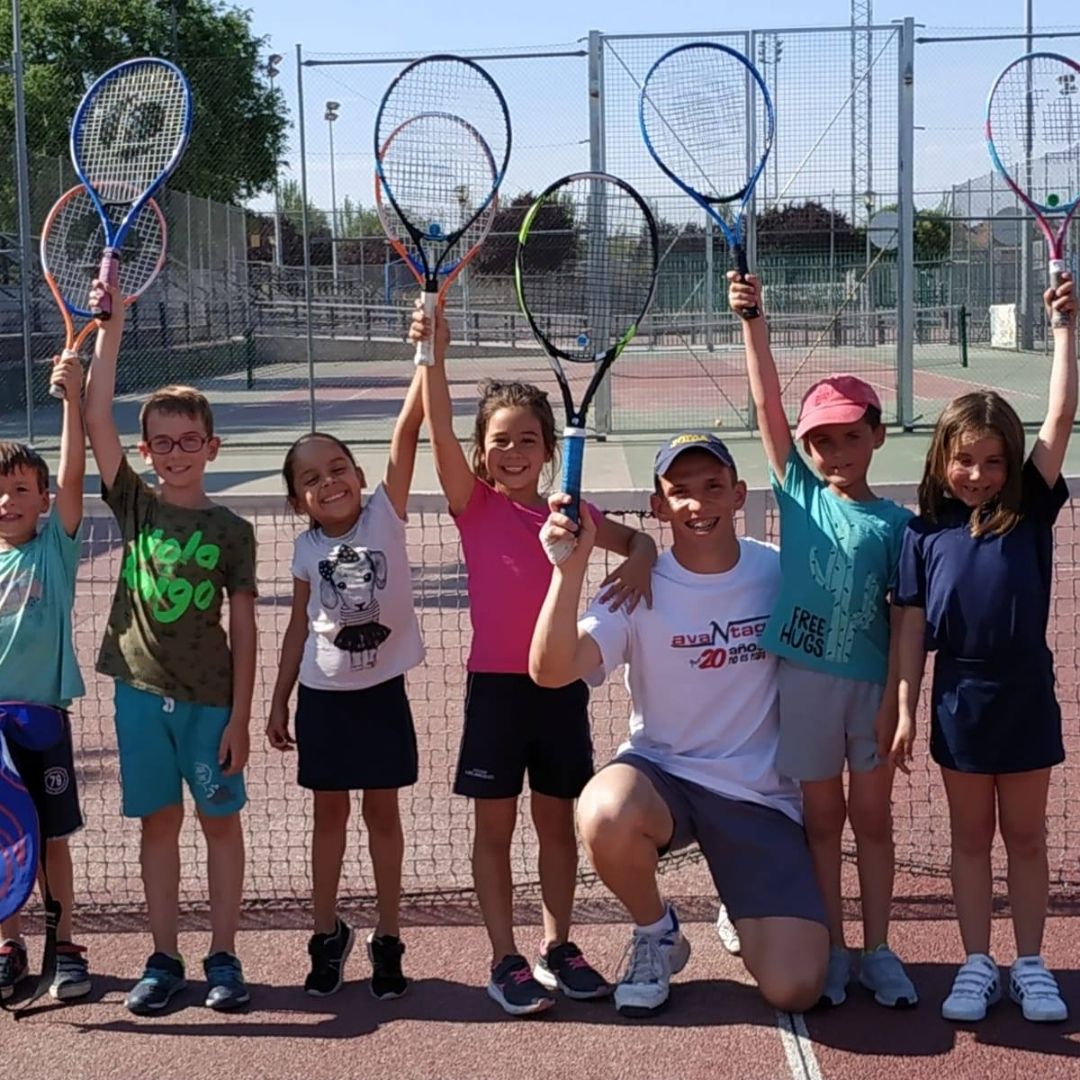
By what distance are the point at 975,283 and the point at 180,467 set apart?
18.5 metres

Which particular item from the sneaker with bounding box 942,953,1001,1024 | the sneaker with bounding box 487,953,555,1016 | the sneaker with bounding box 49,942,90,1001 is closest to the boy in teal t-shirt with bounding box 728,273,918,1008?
the sneaker with bounding box 942,953,1001,1024

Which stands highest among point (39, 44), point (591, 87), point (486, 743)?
point (39, 44)

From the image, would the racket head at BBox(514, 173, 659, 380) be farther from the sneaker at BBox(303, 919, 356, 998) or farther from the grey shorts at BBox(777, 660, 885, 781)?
the sneaker at BBox(303, 919, 356, 998)

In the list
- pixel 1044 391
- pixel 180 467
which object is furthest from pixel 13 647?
pixel 1044 391

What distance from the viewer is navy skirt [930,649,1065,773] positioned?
3713 millimetres

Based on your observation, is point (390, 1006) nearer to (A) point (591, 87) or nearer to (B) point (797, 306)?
(A) point (591, 87)

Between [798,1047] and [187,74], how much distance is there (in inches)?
554

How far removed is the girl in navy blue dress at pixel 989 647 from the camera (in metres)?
3.72

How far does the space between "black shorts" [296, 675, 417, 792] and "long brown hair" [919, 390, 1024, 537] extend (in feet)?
4.83

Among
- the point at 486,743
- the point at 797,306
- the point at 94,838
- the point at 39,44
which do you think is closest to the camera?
the point at 486,743

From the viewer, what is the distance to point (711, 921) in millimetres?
4434

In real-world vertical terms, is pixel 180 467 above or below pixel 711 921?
above

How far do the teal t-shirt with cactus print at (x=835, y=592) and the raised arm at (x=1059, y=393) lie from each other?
0.41 meters

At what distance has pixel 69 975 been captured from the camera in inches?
158
